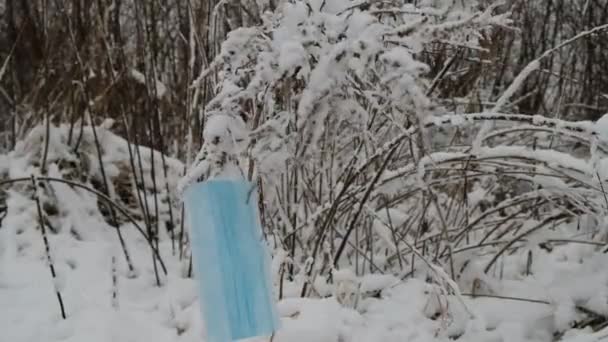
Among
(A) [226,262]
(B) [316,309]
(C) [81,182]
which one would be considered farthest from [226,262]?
(C) [81,182]

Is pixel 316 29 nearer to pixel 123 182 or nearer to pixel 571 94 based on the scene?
pixel 123 182

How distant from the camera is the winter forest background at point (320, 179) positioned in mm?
1330

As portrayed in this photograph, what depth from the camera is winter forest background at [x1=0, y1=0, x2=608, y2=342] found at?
133cm

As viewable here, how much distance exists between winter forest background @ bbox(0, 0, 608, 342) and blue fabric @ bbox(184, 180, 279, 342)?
74mm

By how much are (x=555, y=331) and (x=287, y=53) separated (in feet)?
4.38

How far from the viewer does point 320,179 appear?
2.13m

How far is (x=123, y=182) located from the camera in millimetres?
3119

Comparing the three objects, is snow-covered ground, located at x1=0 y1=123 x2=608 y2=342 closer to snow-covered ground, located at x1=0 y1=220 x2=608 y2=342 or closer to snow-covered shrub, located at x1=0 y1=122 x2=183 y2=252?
snow-covered ground, located at x1=0 y1=220 x2=608 y2=342

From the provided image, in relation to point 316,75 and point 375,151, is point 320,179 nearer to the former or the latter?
point 375,151

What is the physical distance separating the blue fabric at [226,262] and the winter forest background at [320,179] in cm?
7

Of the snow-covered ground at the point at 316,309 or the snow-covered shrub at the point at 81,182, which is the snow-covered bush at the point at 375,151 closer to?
the snow-covered ground at the point at 316,309

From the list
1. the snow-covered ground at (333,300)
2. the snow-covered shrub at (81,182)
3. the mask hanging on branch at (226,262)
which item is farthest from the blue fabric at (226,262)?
the snow-covered shrub at (81,182)

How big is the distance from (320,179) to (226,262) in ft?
2.92

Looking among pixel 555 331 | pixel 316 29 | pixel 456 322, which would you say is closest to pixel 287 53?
pixel 316 29
